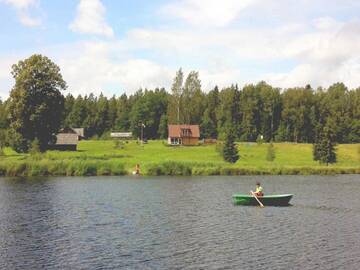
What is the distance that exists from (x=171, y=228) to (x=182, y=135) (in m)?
106

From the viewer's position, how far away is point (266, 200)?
174 ft

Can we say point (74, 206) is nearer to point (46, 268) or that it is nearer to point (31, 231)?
point (31, 231)

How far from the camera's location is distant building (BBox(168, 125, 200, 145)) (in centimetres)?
14600

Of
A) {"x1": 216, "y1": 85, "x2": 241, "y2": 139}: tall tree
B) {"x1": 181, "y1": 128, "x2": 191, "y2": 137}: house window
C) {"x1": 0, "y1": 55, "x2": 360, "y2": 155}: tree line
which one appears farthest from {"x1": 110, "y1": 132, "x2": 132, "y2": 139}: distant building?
{"x1": 181, "y1": 128, "x2": 191, "y2": 137}: house window

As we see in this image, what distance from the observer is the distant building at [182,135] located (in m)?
A: 146

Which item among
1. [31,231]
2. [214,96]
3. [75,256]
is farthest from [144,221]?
[214,96]

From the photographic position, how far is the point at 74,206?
5150 cm

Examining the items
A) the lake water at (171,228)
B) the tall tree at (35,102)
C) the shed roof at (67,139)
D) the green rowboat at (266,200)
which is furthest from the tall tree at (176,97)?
the green rowboat at (266,200)

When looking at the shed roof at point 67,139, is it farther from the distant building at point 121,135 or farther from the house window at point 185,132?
the distant building at point 121,135

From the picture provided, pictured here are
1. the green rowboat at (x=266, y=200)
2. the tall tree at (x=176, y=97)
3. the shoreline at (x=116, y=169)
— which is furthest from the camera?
the tall tree at (x=176, y=97)

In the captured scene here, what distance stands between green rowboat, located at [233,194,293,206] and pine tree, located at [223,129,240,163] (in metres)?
39.9

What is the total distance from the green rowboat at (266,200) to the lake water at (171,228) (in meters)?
1.37

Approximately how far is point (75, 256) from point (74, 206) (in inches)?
838

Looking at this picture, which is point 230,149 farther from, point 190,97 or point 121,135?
point 121,135
